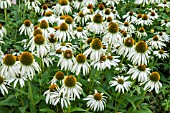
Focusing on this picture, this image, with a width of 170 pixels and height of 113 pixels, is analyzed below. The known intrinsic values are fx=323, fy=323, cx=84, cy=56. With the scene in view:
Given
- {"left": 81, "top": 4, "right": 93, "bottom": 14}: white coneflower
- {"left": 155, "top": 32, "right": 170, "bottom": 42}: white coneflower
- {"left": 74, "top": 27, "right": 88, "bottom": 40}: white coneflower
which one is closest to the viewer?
{"left": 74, "top": 27, "right": 88, "bottom": 40}: white coneflower

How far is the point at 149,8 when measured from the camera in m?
4.56

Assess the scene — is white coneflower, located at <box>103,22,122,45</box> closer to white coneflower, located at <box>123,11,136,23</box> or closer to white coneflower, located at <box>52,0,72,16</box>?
white coneflower, located at <box>52,0,72,16</box>

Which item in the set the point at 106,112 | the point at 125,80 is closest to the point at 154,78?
the point at 125,80

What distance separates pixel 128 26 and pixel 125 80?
1.01 m

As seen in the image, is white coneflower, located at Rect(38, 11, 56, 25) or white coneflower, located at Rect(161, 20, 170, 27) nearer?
white coneflower, located at Rect(38, 11, 56, 25)

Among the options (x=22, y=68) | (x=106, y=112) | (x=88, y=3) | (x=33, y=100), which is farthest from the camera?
(x=88, y=3)

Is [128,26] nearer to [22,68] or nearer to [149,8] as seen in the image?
[149,8]

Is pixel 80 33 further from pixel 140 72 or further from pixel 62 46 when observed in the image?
pixel 140 72

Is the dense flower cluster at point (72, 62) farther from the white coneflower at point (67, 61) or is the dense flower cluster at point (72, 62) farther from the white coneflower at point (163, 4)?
the white coneflower at point (163, 4)

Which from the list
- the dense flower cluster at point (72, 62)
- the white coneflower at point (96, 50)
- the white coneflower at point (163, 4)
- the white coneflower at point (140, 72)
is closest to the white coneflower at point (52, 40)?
the dense flower cluster at point (72, 62)

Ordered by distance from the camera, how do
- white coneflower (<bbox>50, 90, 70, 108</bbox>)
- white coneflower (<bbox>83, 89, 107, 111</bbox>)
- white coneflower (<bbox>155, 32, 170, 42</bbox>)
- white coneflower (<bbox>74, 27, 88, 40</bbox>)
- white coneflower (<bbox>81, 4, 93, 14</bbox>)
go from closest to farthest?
1. white coneflower (<bbox>50, 90, 70, 108</bbox>)
2. white coneflower (<bbox>83, 89, 107, 111</bbox>)
3. white coneflower (<bbox>74, 27, 88, 40</bbox>)
4. white coneflower (<bbox>81, 4, 93, 14</bbox>)
5. white coneflower (<bbox>155, 32, 170, 42</bbox>)

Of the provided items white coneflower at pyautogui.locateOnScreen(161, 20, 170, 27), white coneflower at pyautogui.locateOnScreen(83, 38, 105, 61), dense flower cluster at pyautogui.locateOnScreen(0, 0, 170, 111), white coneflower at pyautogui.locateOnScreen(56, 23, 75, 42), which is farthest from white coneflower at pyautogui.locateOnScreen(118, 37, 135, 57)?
white coneflower at pyautogui.locateOnScreen(161, 20, 170, 27)

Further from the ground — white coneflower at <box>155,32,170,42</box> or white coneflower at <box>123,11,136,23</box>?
white coneflower at <box>123,11,136,23</box>

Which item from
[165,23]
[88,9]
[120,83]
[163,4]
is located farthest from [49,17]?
[163,4]
